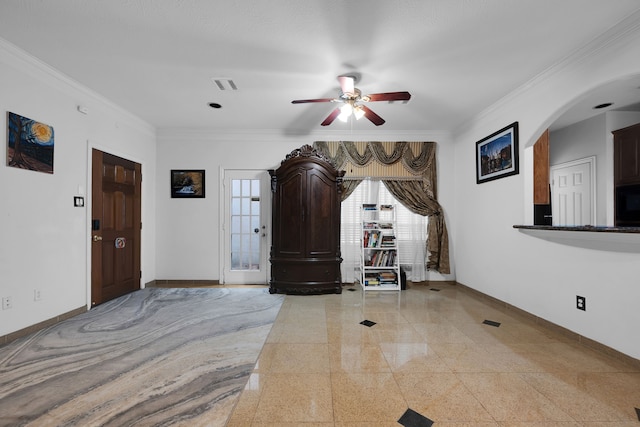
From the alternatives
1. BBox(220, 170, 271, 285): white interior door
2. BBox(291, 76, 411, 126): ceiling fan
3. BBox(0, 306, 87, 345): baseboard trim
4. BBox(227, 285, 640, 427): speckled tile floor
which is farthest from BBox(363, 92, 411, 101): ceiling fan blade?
BBox(0, 306, 87, 345): baseboard trim

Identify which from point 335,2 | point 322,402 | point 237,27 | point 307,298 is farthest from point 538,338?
point 237,27

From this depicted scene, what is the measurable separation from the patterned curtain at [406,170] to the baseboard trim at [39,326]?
12.6ft

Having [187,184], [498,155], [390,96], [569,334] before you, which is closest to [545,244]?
[569,334]

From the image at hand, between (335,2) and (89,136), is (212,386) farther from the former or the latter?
(89,136)

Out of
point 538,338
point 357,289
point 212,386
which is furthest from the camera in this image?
point 357,289

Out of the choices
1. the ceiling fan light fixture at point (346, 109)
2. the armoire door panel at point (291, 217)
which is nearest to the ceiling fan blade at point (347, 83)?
the ceiling fan light fixture at point (346, 109)

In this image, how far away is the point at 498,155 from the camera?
3586 millimetres

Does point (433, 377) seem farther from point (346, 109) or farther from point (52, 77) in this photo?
point (52, 77)

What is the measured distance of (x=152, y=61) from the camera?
2643 mm

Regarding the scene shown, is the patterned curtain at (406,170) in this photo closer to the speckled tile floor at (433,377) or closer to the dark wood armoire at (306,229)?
the dark wood armoire at (306,229)

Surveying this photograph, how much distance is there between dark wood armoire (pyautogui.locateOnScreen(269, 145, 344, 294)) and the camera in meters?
4.06

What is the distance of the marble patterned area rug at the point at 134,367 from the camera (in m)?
1.60

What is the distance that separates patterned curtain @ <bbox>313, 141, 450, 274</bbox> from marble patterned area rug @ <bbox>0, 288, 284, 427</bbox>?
2682 mm

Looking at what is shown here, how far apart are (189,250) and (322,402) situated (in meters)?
3.73
